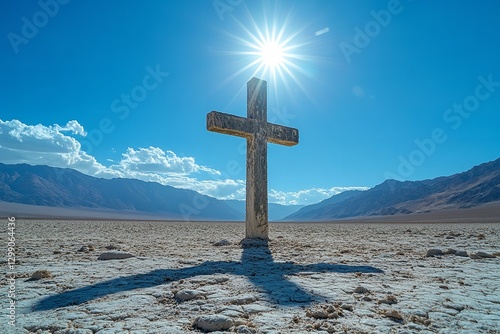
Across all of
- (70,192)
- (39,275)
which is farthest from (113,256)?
(70,192)

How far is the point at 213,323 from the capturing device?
2.36 meters

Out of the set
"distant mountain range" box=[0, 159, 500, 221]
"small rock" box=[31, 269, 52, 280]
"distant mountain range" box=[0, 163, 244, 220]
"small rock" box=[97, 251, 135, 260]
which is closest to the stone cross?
"small rock" box=[97, 251, 135, 260]

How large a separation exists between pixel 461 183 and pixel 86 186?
17577 cm

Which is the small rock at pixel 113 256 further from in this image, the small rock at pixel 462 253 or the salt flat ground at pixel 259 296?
the small rock at pixel 462 253

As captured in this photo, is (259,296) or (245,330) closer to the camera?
(245,330)

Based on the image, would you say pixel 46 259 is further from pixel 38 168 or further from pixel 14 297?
pixel 38 168

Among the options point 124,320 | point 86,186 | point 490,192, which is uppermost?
point 86,186

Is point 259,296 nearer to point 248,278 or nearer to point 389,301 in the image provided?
point 248,278

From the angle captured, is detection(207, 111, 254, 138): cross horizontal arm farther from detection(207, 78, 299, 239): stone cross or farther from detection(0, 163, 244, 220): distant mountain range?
detection(0, 163, 244, 220): distant mountain range

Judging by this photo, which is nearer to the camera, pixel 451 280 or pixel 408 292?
pixel 408 292

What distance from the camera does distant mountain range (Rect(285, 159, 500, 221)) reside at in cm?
7456

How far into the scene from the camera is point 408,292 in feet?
10.9

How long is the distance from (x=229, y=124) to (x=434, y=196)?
98396mm

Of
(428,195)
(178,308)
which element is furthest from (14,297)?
(428,195)
